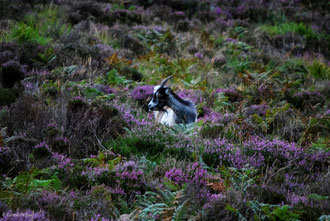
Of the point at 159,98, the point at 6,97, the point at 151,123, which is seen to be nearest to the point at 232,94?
the point at 159,98

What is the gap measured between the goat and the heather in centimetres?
28

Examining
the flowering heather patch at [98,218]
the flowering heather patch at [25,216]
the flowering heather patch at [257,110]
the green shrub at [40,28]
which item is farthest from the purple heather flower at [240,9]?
the flowering heather patch at [25,216]

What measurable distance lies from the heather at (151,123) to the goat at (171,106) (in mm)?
277

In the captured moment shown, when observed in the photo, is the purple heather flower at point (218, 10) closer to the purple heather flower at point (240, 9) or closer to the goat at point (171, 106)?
A: the purple heather flower at point (240, 9)

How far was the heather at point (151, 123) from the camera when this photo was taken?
331 cm

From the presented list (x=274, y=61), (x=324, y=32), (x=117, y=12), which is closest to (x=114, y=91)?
(x=274, y=61)

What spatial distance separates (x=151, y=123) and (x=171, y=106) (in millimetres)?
660

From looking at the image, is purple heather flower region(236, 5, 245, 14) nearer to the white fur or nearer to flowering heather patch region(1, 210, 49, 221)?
the white fur

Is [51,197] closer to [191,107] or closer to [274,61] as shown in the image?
[191,107]

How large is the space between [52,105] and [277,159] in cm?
319

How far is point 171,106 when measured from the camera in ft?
19.9

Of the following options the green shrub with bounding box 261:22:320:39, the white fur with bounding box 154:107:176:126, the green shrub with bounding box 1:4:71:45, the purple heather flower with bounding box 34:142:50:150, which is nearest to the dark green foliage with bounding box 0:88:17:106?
the purple heather flower with bounding box 34:142:50:150

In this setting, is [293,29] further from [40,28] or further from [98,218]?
[98,218]

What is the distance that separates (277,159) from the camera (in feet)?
15.0
